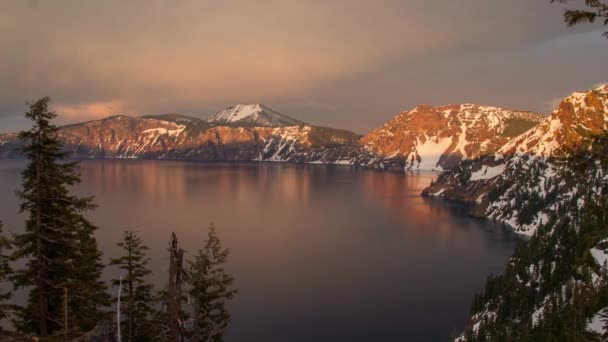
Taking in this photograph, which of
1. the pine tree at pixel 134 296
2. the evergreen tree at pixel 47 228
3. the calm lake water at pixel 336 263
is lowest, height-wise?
the calm lake water at pixel 336 263

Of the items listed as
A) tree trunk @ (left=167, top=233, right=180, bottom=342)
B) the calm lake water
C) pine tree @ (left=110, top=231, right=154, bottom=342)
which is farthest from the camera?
the calm lake water

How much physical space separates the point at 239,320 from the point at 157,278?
2186cm

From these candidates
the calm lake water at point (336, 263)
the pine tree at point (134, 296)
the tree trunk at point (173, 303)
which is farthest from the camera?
the calm lake water at point (336, 263)

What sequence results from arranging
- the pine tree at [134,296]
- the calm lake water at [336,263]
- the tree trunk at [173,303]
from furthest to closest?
the calm lake water at [336,263]
the pine tree at [134,296]
the tree trunk at [173,303]

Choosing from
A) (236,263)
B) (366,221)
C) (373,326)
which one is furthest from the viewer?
(366,221)

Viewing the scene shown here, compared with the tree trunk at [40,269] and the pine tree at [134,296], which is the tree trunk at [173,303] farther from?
the pine tree at [134,296]

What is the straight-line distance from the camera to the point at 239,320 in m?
73.1

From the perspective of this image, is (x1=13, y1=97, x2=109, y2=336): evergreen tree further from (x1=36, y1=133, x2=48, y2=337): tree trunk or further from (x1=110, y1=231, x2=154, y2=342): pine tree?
(x1=110, y1=231, x2=154, y2=342): pine tree

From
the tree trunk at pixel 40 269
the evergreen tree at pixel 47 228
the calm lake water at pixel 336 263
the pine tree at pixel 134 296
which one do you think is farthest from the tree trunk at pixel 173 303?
the calm lake water at pixel 336 263

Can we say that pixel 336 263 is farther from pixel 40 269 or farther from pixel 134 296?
pixel 40 269

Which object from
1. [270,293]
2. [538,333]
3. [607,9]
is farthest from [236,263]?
[607,9]

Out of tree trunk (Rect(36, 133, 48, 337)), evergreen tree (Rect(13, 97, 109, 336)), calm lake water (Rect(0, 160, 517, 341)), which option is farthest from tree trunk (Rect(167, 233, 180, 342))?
calm lake water (Rect(0, 160, 517, 341))

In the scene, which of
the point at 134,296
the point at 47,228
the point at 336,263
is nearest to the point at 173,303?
the point at 47,228

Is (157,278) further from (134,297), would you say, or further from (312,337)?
(134,297)
